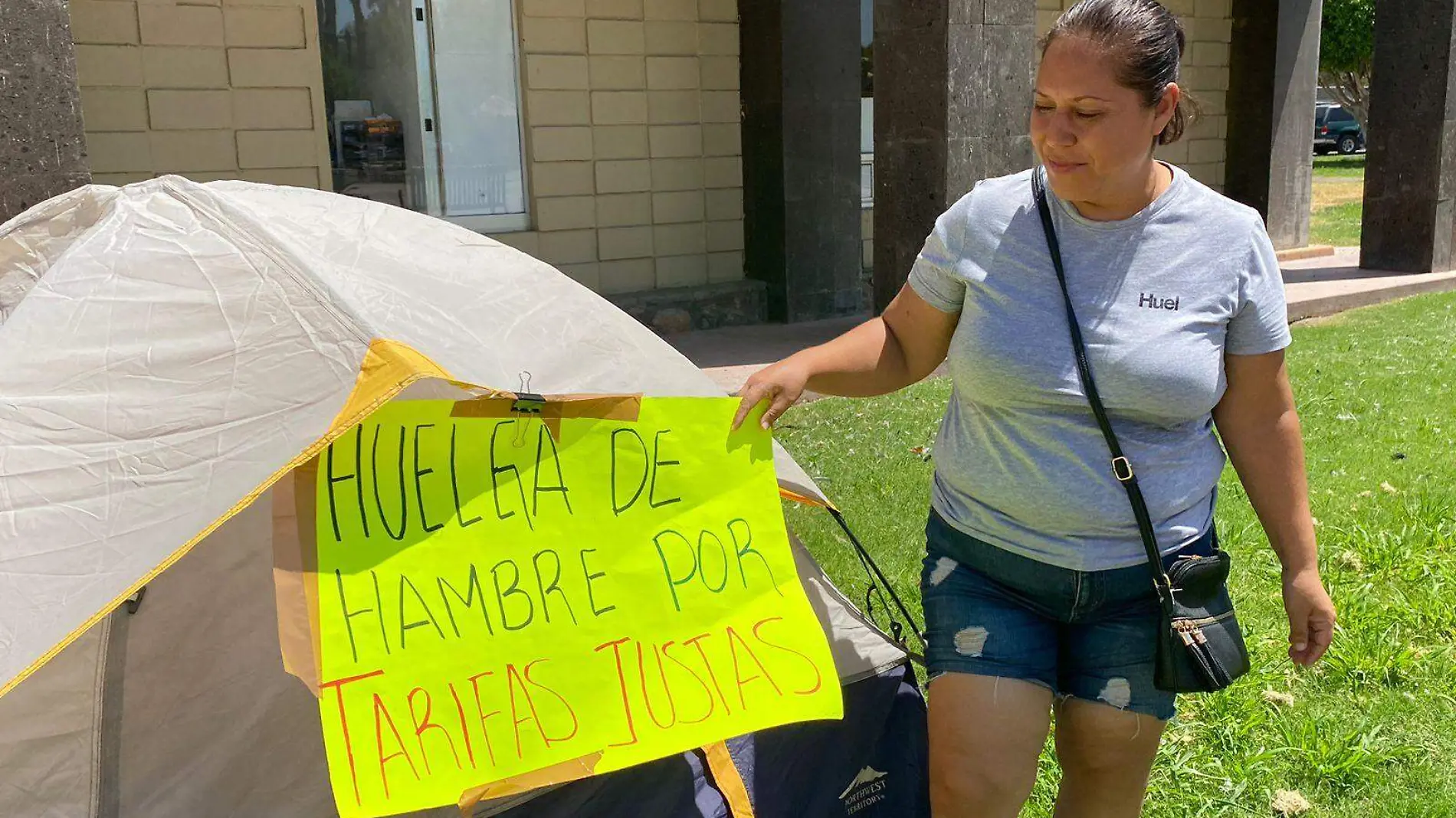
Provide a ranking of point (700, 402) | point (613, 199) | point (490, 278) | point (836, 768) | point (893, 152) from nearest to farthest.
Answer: point (700, 402)
point (490, 278)
point (836, 768)
point (893, 152)
point (613, 199)

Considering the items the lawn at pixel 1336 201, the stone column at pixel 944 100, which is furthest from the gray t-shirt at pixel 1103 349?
the lawn at pixel 1336 201

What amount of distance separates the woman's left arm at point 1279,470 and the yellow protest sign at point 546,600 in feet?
2.73

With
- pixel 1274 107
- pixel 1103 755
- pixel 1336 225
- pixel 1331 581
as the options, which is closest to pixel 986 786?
pixel 1103 755

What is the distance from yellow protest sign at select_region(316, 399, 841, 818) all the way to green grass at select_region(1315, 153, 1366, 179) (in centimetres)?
2765

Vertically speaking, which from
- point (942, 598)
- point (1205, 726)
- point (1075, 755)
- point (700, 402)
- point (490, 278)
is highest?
point (490, 278)

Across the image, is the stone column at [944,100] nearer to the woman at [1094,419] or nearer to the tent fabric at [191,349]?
the tent fabric at [191,349]

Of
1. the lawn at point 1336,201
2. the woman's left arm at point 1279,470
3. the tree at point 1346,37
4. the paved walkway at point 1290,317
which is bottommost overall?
the lawn at point 1336,201

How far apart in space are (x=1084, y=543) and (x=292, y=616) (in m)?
1.31

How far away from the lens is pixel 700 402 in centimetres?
237

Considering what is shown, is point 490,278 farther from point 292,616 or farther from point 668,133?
point 668,133

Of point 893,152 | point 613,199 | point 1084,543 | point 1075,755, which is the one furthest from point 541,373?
point 613,199

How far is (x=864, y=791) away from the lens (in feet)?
8.98

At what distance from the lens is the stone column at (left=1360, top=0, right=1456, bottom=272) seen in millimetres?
11305

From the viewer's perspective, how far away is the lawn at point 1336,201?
16547mm
